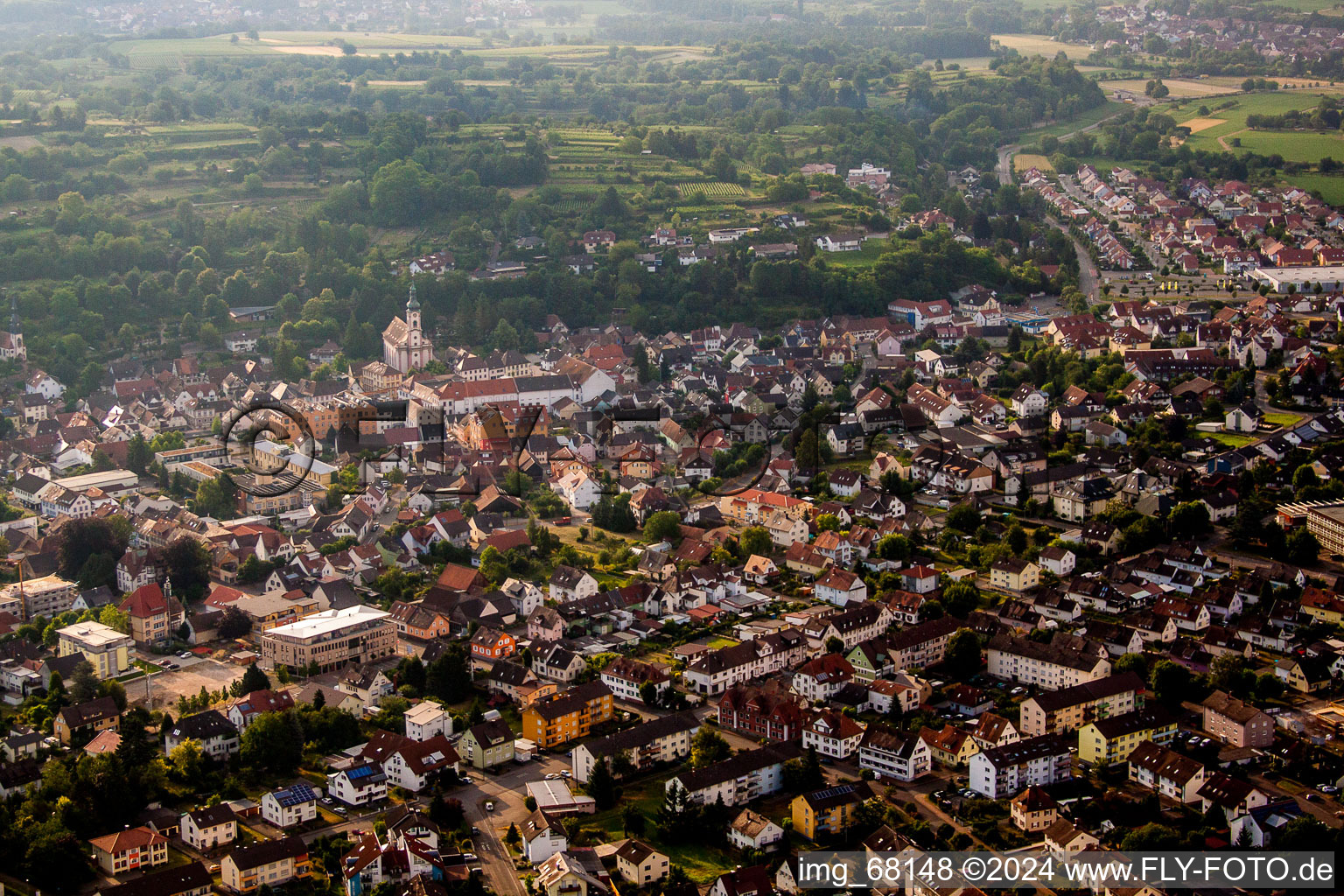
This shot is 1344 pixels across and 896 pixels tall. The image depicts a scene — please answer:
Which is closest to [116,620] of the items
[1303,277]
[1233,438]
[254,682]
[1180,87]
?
[254,682]

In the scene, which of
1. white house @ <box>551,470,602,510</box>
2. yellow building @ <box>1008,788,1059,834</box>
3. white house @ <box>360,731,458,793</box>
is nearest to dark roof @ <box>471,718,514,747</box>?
white house @ <box>360,731,458,793</box>

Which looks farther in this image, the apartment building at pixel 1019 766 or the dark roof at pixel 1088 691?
the dark roof at pixel 1088 691

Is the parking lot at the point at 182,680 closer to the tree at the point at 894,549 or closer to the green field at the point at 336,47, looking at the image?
the tree at the point at 894,549

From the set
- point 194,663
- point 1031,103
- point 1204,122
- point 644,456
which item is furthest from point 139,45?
point 194,663

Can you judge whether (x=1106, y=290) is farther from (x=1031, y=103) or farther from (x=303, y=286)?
(x=1031, y=103)

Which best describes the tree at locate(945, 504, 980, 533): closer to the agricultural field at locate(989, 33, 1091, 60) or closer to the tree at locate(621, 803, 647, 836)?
the tree at locate(621, 803, 647, 836)

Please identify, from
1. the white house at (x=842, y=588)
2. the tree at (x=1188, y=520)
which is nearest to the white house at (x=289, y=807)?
the white house at (x=842, y=588)

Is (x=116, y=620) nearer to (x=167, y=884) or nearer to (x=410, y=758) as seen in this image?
(x=410, y=758)
